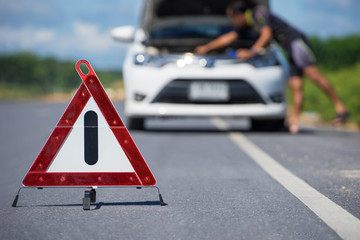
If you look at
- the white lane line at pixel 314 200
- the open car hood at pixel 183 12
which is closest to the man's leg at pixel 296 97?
the open car hood at pixel 183 12

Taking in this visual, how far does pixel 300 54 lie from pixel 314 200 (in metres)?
6.00

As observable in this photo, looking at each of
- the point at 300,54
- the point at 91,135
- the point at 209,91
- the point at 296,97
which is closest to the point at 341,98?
the point at 296,97

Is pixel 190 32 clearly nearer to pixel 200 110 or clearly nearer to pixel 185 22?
pixel 185 22

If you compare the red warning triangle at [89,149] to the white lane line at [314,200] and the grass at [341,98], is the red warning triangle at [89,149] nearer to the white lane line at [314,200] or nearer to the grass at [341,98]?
the white lane line at [314,200]

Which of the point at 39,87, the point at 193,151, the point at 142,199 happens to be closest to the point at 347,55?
the point at 39,87

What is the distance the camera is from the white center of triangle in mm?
4305

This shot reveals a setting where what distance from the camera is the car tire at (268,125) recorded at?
405 inches

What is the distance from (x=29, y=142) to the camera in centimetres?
920

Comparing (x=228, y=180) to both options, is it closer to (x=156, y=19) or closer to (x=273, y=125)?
(x=273, y=125)

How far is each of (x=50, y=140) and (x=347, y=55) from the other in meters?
42.2

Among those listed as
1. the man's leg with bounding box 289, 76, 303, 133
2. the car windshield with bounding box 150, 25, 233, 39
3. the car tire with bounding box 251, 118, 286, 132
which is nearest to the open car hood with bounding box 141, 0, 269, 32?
the car windshield with bounding box 150, 25, 233, 39

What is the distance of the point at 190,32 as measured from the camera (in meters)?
10.8

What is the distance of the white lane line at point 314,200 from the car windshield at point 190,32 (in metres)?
3.68

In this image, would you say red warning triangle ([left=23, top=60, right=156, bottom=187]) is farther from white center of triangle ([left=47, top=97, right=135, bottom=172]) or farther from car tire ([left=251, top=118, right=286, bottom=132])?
car tire ([left=251, top=118, right=286, bottom=132])
